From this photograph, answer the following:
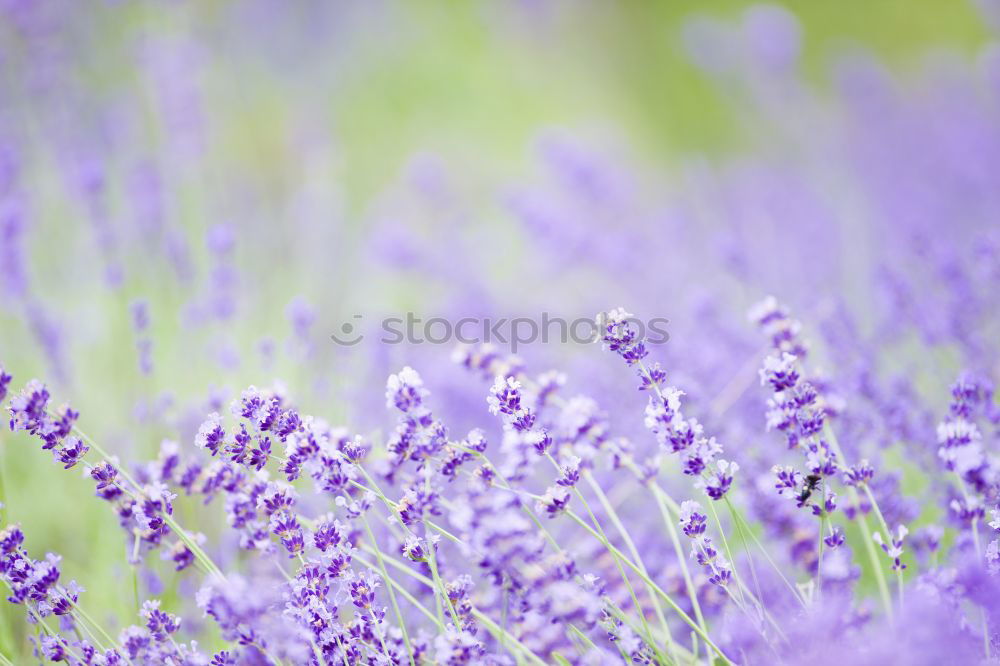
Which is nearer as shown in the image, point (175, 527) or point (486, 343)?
point (175, 527)

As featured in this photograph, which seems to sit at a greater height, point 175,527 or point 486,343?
point 486,343

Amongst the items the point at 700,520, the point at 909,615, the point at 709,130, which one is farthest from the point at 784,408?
the point at 709,130

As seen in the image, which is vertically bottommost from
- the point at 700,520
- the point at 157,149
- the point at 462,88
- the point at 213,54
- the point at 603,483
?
the point at 700,520

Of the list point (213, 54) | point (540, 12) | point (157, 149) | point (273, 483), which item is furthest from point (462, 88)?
point (273, 483)

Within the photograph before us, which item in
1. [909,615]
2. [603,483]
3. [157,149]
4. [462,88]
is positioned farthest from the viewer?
[462,88]

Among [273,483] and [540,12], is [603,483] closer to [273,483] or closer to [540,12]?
[273,483]

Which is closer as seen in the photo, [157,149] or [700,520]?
[700,520]

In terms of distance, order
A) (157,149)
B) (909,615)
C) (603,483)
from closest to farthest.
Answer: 1. (909,615)
2. (603,483)
3. (157,149)

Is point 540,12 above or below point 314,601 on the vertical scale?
above
